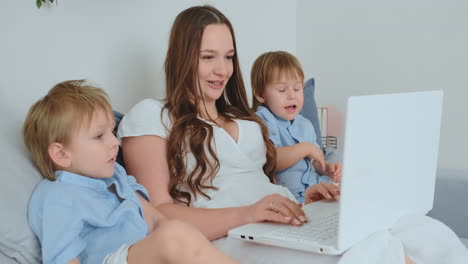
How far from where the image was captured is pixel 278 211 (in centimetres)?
130

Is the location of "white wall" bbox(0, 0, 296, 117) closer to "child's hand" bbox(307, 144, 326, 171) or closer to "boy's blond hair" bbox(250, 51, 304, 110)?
"boy's blond hair" bbox(250, 51, 304, 110)

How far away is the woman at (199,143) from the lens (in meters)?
1.51

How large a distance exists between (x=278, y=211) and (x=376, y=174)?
1.05 feet

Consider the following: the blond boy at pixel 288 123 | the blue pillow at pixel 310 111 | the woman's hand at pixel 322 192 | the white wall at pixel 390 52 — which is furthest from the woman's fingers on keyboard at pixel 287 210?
the white wall at pixel 390 52

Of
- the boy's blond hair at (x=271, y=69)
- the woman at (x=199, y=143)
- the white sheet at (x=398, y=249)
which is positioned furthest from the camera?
the boy's blond hair at (x=271, y=69)

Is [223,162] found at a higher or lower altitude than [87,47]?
lower

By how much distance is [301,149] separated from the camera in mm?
1899

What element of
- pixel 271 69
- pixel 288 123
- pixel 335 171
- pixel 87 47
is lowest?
pixel 335 171

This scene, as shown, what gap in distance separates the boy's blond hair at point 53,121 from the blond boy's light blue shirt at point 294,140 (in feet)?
2.93

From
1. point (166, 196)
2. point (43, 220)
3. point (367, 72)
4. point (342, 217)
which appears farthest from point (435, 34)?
point (43, 220)

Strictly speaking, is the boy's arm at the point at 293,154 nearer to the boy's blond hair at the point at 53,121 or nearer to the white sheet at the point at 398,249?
the white sheet at the point at 398,249

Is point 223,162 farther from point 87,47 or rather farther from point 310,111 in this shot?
point 310,111

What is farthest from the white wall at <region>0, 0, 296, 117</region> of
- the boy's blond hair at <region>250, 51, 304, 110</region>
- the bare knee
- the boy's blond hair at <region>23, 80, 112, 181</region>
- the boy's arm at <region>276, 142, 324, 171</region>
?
the bare knee

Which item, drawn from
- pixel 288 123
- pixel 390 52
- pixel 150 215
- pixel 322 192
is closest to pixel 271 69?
pixel 288 123
